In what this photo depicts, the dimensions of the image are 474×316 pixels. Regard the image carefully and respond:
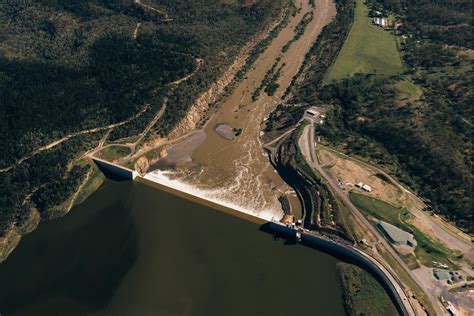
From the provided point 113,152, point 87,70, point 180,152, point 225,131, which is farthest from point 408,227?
point 87,70

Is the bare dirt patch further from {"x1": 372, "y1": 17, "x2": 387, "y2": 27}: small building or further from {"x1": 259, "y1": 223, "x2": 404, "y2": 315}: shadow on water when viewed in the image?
{"x1": 372, "y1": 17, "x2": 387, "y2": 27}: small building

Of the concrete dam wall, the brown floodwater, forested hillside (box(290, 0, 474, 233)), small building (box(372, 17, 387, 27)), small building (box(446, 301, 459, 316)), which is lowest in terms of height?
the concrete dam wall

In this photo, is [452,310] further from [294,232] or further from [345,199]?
[294,232]

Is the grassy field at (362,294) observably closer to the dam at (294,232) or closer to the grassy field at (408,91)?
the dam at (294,232)

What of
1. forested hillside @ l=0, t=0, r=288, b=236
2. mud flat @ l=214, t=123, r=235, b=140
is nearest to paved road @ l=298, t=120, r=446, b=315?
Answer: mud flat @ l=214, t=123, r=235, b=140

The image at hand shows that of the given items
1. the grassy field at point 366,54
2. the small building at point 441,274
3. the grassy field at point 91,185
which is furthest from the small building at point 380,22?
the grassy field at point 91,185

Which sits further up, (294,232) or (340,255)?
(340,255)

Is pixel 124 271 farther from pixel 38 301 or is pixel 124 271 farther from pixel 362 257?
pixel 362 257
